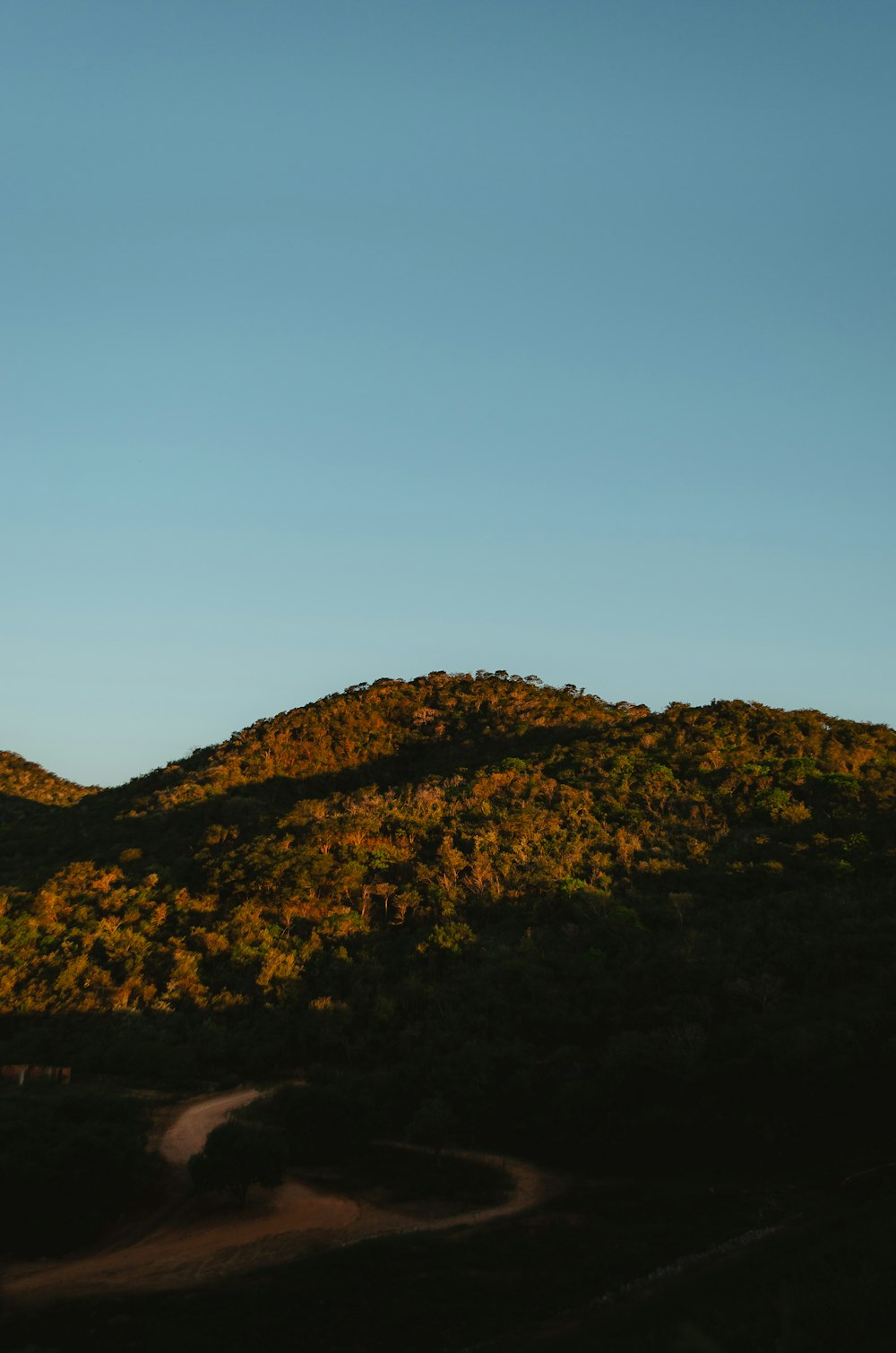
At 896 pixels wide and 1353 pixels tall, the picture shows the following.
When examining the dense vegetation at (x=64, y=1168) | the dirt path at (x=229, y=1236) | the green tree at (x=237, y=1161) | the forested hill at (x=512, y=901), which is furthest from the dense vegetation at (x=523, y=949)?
the dirt path at (x=229, y=1236)

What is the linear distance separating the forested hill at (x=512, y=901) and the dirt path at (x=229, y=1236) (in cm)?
640

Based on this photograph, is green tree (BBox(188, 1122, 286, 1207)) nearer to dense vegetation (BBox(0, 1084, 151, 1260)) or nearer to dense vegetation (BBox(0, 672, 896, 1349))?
dense vegetation (BBox(0, 1084, 151, 1260))

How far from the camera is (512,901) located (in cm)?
4259

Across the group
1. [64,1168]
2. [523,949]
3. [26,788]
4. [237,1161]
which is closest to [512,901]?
[523,949]

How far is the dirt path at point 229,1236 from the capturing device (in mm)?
18375

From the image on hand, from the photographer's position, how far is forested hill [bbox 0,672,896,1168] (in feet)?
101

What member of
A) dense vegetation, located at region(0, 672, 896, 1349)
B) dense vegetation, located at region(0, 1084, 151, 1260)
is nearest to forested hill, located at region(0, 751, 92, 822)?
dense vegetation, located at region(0, 672, 896, 1349)

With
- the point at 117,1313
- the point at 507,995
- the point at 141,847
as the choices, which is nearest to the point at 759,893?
the point at 507,995

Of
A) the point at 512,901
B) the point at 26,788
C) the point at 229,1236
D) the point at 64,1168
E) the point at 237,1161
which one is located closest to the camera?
the point at 229,1236

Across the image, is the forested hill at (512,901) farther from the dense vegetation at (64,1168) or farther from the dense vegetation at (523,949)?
the dense vegetation at (64,1168)

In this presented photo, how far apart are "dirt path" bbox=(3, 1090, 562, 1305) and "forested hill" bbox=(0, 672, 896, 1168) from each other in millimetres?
6400

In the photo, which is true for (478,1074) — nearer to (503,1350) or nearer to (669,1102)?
(669,1102)

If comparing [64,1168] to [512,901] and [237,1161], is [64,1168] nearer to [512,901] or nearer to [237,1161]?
[237,1161]

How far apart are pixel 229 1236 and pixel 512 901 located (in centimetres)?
2332
